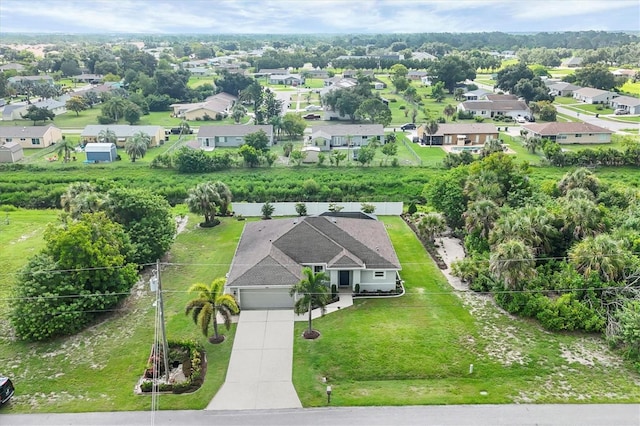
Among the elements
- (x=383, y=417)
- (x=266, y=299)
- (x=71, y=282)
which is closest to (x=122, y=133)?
(x=71, y=282)

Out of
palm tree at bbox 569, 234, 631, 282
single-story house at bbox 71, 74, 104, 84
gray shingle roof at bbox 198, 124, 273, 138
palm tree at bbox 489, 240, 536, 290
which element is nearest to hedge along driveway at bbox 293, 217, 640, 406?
palm tree at bbox 489, 240, 536, 290

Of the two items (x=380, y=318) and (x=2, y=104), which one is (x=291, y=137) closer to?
(x=380, y=318)

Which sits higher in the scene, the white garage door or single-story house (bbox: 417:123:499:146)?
single-story house (bbox: 417:123:499:146)

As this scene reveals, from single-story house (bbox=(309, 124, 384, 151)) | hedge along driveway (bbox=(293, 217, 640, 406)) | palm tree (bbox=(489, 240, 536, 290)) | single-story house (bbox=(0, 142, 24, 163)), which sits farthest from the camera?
single-story house (bbox=(309, 124, 384, 151))

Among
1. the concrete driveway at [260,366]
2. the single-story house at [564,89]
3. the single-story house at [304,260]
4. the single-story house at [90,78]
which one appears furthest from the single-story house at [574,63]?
the concrete driveway at [260,366]

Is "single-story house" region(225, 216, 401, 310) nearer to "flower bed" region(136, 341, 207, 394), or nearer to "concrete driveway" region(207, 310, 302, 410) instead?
"concrete driveway" region(207, 310, 302, 410)
